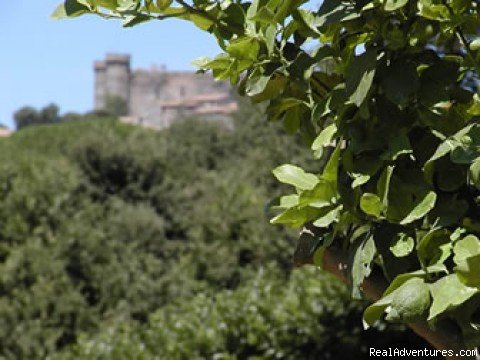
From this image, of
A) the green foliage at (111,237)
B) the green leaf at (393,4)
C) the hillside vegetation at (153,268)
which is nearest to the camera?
the green leaf at (393,4)

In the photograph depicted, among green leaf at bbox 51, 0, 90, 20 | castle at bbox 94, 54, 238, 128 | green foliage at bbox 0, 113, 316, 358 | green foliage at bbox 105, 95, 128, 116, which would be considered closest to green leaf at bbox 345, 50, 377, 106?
green leaf at bbox 51, 0, 90, 20

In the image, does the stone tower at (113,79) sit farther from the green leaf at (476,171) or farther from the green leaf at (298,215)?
the green leaf at (476,171)

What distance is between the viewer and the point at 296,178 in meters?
1.42

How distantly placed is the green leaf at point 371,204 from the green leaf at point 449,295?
0.18m

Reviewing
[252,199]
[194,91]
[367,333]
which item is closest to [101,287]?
[252,199]

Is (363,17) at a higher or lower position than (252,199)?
higher

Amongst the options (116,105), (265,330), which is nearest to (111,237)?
(265,330)

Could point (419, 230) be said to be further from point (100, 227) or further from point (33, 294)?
point (100, 227)

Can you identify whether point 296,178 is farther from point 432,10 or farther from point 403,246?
point 432,10

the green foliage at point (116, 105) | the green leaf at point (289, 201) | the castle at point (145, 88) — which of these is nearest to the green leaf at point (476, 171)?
the green leaf at point (289, 201)

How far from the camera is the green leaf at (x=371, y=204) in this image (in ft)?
4.24

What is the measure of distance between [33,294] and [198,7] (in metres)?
10.9

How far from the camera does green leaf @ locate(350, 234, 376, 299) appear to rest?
133cm

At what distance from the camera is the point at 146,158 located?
64.6 feet
